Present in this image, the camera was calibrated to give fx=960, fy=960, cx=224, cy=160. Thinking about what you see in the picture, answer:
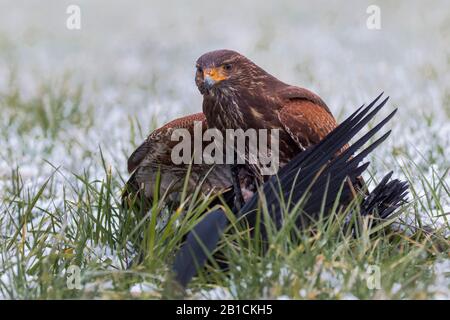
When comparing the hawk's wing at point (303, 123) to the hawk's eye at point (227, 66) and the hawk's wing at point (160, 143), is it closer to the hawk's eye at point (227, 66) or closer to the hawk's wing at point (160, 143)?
the hawk's eye at point (227, 66)

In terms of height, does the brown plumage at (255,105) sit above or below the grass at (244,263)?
above

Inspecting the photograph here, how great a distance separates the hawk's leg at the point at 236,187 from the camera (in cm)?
491

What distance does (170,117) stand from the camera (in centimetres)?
792

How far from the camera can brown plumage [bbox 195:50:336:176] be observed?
16.2 feet

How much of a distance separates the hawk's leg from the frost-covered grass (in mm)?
301

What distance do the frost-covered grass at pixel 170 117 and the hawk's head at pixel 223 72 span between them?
0.66 meters

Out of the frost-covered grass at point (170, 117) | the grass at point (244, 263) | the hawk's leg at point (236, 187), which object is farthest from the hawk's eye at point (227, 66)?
the grass at point (244, 263)

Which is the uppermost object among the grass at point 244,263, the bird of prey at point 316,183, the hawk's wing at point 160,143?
the hawk's wing at point 160,143

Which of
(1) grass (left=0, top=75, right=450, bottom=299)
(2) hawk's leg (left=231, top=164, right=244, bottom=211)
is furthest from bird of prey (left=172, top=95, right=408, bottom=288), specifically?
(2) hawk's leg (left=231, top=164, right=244, bottom=211)

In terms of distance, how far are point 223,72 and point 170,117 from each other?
9.30ft

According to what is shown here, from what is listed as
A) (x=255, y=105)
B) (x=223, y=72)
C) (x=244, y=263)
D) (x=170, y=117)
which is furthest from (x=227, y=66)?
(x=170, y=117)

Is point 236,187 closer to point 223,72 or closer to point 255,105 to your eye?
point 255,105
